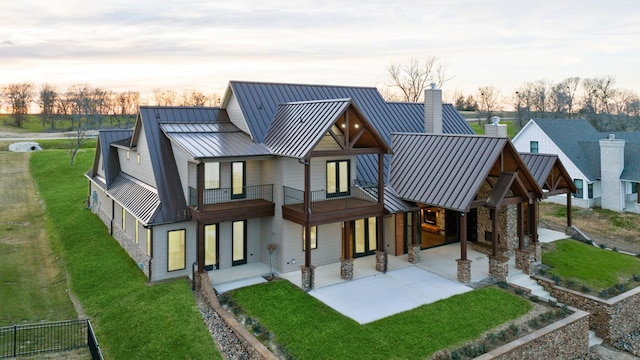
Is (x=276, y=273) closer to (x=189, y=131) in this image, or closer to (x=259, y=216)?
(x=259, y=216)

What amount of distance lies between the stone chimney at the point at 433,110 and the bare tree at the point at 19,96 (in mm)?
90024

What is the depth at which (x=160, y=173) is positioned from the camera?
17.4m

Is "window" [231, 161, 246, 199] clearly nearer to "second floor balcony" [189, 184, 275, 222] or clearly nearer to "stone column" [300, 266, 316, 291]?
"second floor balcony" [189, 184, 275, 222]

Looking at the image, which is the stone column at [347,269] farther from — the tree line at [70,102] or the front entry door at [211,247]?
the tree line at [70,102]

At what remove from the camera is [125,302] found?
14.7m

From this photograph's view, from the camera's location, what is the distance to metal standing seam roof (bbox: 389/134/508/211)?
1597cm

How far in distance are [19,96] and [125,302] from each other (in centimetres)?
9239

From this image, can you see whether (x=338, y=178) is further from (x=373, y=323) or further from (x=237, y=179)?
(x=373, y=323)

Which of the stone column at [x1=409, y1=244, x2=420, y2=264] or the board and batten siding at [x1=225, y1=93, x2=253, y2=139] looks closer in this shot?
the stone column at [x1=409, y1=244, x2=420, y2=264]

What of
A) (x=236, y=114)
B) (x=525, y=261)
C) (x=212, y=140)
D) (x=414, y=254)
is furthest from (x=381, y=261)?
(x=236, y=114)

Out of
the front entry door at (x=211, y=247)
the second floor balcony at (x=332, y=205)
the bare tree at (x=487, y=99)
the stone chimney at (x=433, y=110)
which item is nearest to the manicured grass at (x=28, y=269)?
the front entry door at (x=211, y=247)

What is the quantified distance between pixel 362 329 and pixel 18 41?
30148 millimetres

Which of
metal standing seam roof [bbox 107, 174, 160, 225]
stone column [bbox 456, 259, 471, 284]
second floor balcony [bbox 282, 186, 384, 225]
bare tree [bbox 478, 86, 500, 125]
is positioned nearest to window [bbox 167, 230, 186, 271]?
metal standing seam roof [bbox 107, 174, 160, 225]

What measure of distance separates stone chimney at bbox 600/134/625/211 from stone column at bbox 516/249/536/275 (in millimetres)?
18685
